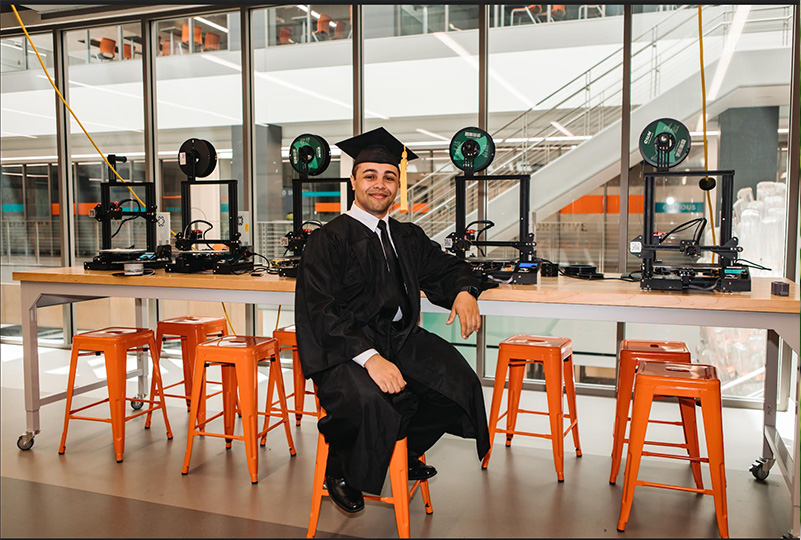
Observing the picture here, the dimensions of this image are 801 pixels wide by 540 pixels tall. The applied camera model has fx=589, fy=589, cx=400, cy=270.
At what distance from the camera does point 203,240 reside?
355cm

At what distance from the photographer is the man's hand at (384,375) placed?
6.82ft

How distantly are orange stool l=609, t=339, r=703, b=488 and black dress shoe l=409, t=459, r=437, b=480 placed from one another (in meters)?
0.84

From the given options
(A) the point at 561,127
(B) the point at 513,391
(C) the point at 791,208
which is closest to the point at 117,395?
(B) the point at 513,391

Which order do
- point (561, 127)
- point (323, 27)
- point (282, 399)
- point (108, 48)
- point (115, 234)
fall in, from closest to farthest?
point (282, 399) < point (115, 234) < point (561, 127) < point (323, 27) < point (108, 48)

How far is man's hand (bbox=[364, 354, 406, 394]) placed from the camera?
81.8 inches

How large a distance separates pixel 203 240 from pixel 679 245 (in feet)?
8.58

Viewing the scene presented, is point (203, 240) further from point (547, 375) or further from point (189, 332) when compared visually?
point (547, 375)

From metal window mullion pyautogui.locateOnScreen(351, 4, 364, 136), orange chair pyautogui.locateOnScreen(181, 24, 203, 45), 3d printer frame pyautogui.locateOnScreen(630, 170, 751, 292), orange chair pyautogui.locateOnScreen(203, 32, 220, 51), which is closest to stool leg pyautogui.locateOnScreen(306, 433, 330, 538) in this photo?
3d printer frame pyautogui.locateOnScreen(630, 170, 751, 292)

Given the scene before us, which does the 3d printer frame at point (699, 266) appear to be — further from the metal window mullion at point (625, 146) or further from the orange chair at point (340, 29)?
the orange chair at point (340, 29)

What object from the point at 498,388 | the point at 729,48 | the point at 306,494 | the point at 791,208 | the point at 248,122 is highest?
the point at 729,48

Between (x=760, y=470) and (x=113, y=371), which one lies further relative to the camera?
(x=113, y=371)

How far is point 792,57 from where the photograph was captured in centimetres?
377

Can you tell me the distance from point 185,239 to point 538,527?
247cm

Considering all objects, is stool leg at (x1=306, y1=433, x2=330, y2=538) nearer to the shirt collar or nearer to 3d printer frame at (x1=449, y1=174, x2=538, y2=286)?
the shirt collar
